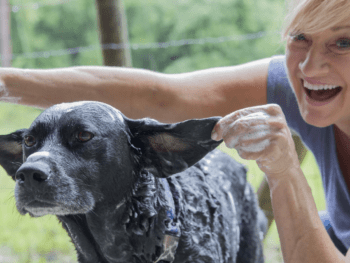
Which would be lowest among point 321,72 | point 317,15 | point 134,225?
point 134,225

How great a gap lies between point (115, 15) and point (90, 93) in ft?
3.59

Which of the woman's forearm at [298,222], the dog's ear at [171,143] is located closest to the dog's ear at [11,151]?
the dog's ear at [171,143]

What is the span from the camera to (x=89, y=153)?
1.07m

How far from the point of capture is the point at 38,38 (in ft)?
23.6

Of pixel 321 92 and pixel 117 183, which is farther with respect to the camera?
pixel 321 92

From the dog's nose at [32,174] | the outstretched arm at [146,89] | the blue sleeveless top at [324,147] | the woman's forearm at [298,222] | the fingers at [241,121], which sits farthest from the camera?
the blue sleeveless top at [324,147]

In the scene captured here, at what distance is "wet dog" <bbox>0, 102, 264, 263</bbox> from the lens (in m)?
1.01

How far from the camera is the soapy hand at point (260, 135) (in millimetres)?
1048

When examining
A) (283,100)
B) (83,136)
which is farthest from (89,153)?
(283,100)

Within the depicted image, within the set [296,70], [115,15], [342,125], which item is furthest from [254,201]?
[115,15]

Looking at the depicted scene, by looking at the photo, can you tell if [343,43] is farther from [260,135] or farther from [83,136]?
[83,136]

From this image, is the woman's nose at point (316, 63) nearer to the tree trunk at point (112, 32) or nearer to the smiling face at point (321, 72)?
the smiling face at point (321, 72)

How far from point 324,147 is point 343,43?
548mm

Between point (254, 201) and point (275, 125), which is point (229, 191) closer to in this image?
point (254, 201)
